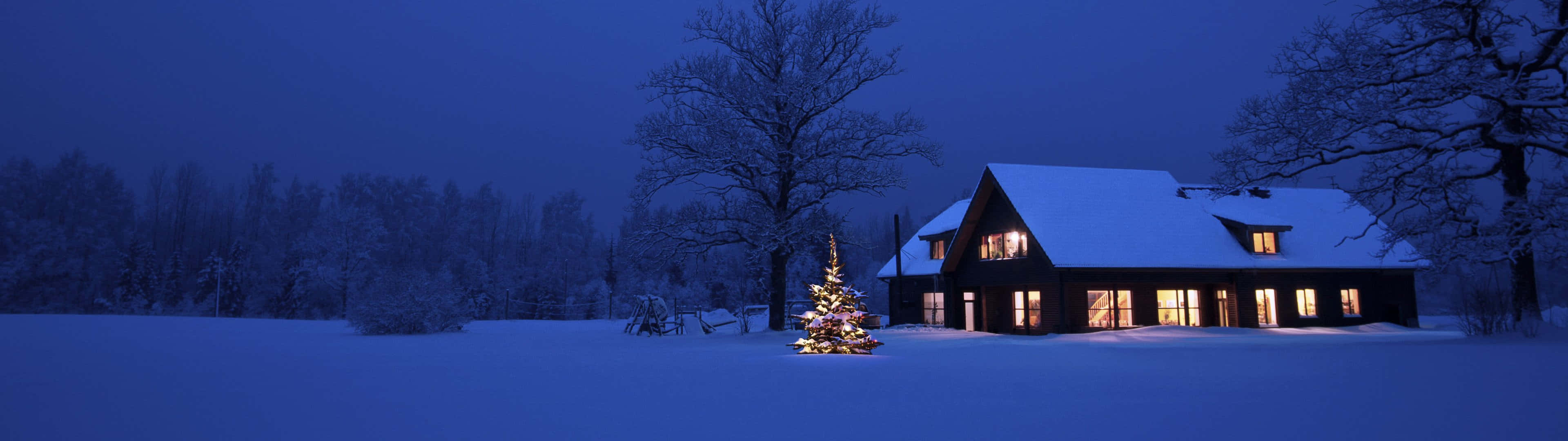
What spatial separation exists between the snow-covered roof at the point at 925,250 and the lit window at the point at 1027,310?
3.73 metres

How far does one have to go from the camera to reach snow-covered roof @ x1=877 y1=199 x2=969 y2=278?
3288 centimetres

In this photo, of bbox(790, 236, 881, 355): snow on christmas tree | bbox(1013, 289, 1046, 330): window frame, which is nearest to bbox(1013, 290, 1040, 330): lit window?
bbox(1013, 289, 1046, 330): window frame

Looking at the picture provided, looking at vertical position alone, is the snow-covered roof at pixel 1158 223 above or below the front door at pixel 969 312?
above

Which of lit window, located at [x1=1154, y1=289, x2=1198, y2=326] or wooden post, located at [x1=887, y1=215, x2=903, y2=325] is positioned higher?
wooden post, located at [x1=887, y1=215, x2=903, y2=325]

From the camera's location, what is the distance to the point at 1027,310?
89.9ft

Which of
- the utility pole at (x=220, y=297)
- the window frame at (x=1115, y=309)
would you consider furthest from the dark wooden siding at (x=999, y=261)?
the utility pole at (x=220, y=297)

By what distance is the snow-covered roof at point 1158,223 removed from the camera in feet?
82.5

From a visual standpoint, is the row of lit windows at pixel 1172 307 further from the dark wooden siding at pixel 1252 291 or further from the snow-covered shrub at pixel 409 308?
the snow-covered shrub at pixel 409 308

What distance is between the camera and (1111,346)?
1748 centimetres

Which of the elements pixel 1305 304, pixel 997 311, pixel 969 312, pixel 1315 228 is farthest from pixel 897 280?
pixel 1315 228

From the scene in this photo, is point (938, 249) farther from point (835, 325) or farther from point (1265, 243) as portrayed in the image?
point (835, 325)

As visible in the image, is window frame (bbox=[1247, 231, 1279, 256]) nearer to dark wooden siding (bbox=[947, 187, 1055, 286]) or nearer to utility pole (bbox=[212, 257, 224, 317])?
dark wooden siding (bbox=[947, 187, 1055, 286])

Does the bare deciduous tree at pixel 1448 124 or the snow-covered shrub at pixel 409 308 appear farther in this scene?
the snow-covered shrub at pixel 409 308

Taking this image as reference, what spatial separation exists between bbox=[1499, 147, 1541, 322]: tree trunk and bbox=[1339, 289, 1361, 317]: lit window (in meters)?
13.0
